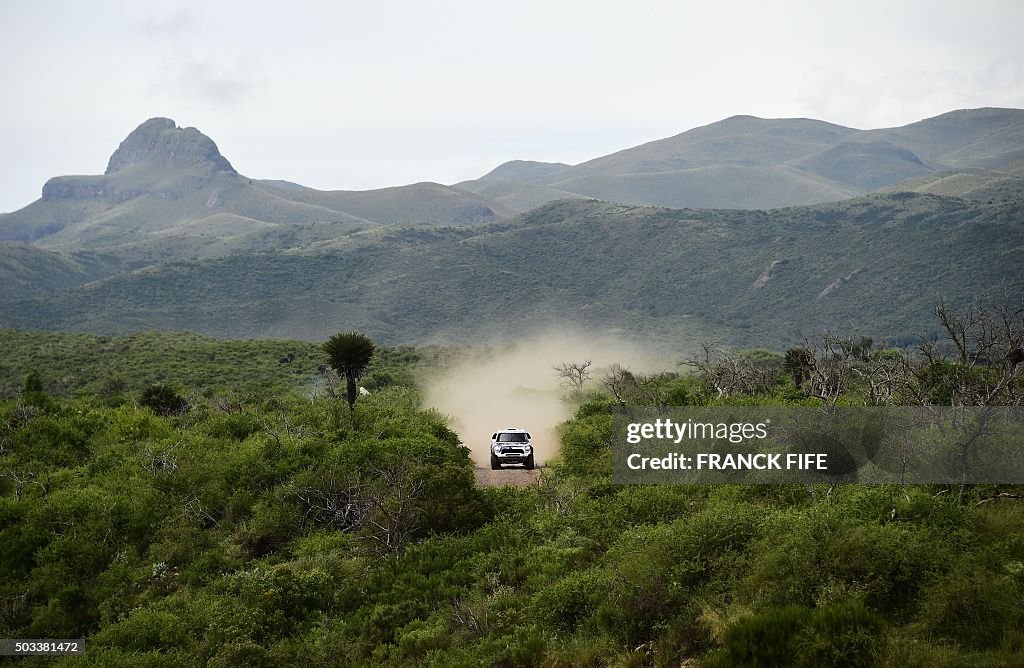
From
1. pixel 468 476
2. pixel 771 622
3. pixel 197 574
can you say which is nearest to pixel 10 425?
pixel 197 574

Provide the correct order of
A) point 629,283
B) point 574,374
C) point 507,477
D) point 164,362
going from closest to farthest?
point 507,477 < point 574,374 < point 164,362 < point 629,283

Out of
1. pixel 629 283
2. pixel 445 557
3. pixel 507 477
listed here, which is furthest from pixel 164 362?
pixel 629 283

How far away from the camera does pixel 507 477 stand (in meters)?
25.3

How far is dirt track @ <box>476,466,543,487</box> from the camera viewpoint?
24.1m

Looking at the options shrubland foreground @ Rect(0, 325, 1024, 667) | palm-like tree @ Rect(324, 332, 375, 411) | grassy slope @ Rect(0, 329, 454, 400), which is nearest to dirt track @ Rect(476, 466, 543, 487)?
shrubland foreground @ Rect(0, 325, 1024, 667)

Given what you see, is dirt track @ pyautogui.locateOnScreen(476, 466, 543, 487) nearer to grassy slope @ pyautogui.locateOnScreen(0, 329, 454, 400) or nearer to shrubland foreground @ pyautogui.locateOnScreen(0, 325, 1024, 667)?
shrubland foreground @ pyautogui.locateOnScreen(0, 325, 1024, 667)

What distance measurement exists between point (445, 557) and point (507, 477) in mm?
7678

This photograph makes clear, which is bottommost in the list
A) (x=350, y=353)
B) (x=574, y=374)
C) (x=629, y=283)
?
(x=574, y=374)

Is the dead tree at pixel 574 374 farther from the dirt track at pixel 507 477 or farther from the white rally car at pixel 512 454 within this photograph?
the dirt track at pixel 507 477

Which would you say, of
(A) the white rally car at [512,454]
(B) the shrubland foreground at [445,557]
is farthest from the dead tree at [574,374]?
(A) the white rally car at [512,454]

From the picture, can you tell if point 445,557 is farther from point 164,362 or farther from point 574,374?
point 164,362

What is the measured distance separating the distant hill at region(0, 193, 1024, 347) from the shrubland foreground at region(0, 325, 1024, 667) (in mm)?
102360

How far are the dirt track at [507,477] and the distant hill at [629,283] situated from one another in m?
97.7

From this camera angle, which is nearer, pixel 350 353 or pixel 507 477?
pixel 507 477
